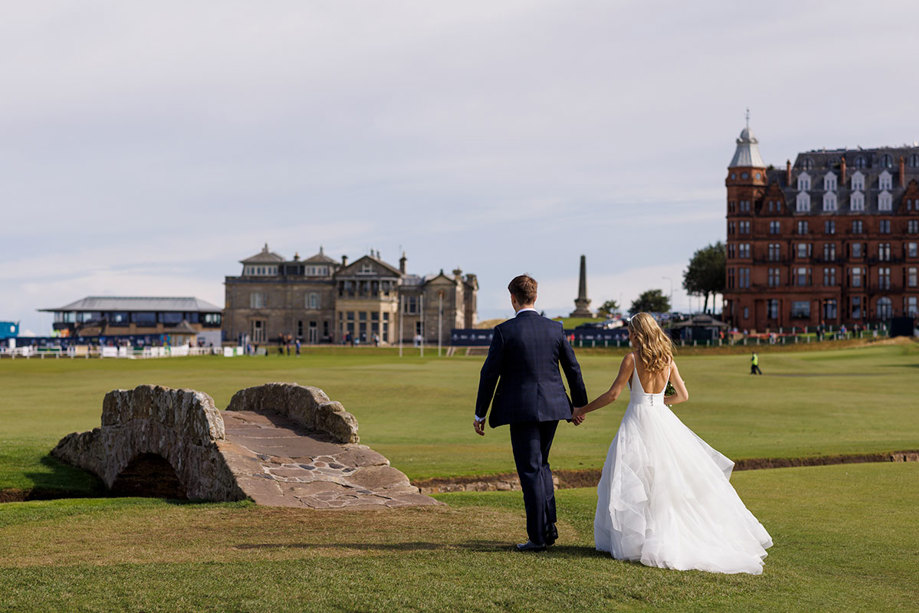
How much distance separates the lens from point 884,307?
12631 centimetres

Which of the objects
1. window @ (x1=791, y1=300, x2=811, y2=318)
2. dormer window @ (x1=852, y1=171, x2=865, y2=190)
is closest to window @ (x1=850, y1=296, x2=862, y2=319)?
window @ (x1=791, y1=300, x2=811, y2=318)

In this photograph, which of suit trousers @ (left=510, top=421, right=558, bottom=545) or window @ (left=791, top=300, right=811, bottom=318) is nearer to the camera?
suit trousers @ (left=510, top=421, right=558, bottom=545)

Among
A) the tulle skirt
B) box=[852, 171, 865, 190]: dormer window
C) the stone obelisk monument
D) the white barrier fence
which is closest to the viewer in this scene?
the tulle skirt

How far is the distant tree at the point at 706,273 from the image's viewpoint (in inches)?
6299

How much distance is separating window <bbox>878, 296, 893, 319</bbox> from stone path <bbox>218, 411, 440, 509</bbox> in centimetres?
12279

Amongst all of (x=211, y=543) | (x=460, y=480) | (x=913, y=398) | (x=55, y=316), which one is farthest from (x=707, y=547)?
(x=55, y=316)

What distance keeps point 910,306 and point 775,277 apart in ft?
56.8

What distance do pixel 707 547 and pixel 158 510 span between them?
7682 mm

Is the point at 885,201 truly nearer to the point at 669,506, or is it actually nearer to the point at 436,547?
the point at 669,506

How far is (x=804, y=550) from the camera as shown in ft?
34.4

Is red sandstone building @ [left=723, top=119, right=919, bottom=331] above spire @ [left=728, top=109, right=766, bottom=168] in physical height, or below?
below

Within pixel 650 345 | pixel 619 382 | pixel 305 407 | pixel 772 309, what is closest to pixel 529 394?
pixel 619 382

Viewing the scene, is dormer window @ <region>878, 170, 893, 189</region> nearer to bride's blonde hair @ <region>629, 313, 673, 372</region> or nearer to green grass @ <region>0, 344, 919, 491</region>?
green grass @ <region>0, 344, 919, 491</region>

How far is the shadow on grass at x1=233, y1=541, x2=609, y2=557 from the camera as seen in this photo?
32.4ft
